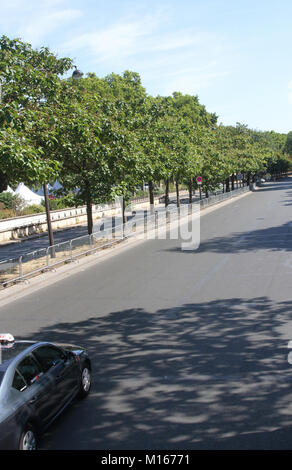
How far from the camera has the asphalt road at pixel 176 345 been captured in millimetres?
6352

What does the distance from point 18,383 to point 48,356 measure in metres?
1.06

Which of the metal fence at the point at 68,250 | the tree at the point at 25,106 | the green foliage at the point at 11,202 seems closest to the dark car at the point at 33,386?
the tree at the point at 25,106

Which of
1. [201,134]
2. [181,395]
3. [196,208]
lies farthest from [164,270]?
[201,134]

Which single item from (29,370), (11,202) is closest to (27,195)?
(11,202)

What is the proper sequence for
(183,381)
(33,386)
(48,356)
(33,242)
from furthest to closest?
(33,242) < (183,381) < (48,356) < (33,386)

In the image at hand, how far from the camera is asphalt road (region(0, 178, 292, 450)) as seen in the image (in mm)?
6352

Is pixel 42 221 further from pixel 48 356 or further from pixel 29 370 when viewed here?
pixel 29 370

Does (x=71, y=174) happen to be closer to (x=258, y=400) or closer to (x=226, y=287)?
(x=226, y=287)

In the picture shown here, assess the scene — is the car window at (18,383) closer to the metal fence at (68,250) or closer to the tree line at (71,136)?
Answer: the tree line at (71,136)

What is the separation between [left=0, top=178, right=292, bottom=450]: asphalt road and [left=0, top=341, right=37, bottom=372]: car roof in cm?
112

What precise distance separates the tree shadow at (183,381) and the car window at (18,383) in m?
0.81

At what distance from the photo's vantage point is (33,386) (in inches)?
243

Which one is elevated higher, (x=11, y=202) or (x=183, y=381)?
(x=11, y=202)

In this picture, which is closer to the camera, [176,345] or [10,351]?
[10,351]
